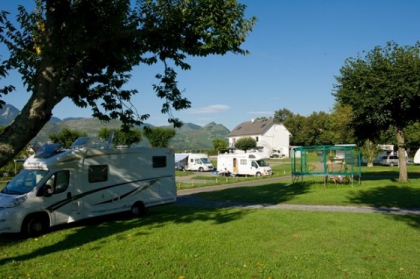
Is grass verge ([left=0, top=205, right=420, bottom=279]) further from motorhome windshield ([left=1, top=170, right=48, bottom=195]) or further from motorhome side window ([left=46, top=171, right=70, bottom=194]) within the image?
motorhome windshield ([left=1, top=170, right=48, bottom=195])

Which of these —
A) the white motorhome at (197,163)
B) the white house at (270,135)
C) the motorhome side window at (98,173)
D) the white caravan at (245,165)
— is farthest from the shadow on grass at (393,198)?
the white house at (270,135)

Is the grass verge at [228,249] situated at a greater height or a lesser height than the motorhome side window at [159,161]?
lesser

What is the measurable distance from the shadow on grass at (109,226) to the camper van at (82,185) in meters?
0.40

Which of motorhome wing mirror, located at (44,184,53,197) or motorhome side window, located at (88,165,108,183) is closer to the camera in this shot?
motorhome wing mirror, located at (44,184,53,197)

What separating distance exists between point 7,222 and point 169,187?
20.5ft

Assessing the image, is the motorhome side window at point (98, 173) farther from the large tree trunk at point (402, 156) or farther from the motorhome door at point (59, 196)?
the large tree trunk at point (402, 156)

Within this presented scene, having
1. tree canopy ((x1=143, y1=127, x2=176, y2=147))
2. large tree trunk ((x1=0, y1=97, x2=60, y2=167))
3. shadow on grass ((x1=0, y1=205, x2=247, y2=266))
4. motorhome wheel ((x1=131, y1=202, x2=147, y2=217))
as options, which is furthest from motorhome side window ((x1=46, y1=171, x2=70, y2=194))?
tree canopy ((x1=143, y1=127, x2=176, y2=147))

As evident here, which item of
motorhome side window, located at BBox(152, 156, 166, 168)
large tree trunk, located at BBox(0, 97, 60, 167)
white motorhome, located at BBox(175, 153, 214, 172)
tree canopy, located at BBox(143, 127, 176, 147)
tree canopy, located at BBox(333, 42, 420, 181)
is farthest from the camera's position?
tree canopy, located at BBox(143, 127, 176, 147)

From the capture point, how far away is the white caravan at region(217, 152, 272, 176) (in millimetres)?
36466

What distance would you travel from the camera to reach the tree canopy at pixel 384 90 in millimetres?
20297

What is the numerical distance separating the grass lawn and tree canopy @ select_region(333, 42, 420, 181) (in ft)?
34.9

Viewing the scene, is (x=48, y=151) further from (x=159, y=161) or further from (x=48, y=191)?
(x=159, y=161)

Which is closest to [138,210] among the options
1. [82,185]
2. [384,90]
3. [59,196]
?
[82,185]

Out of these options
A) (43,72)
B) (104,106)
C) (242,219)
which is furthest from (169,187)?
(43,72)
